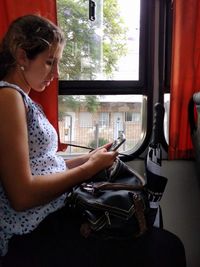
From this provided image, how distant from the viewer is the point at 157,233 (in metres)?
1.10

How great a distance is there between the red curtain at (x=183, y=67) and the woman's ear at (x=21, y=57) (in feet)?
2.89

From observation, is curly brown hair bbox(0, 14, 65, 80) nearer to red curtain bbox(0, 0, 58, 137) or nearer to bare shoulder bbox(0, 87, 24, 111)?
bare shoulder bbox(0, 87, 24, 111)

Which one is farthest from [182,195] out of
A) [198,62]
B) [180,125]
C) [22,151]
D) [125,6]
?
[22,151]

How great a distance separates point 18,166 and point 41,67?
0.37 m

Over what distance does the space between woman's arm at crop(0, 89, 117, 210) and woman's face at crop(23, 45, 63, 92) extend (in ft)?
0.55

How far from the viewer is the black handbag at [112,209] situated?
97 centimetres

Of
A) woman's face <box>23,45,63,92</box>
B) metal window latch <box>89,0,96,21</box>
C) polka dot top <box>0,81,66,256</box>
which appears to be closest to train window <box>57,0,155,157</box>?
metal window latch <box>89,0,96,21</box>

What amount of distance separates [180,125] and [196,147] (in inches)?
9.8

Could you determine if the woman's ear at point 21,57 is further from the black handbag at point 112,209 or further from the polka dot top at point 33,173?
the black handbag at point 112,209

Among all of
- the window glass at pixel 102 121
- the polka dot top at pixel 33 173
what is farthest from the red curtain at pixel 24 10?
the polka dot top at pixel 33 173

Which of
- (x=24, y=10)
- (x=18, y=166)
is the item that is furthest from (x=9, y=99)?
(x=24, y=10)

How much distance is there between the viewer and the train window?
5.85 ft

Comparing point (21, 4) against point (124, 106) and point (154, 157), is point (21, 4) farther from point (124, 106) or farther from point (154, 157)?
point (154, 157)

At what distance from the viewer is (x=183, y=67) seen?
1673 millimetres
